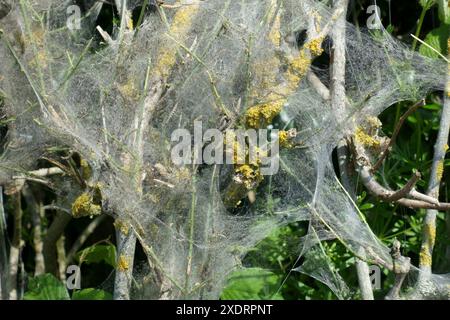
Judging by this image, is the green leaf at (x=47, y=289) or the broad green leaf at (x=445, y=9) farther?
the green leaf at (x=47, y=289)

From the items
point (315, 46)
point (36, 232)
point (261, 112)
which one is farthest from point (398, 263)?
point (36, 232)

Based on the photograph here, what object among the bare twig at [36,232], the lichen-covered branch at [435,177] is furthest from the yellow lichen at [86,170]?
the lichen-covered branch at [435,177]

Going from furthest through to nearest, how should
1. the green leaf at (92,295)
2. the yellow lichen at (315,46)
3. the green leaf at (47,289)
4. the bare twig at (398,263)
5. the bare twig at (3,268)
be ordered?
the bare twig at (3,268) < the green leaf at (47,289) < the green leaf at (92,295) < the yellow lichen at (315,46) < the bare twig at (398,263)

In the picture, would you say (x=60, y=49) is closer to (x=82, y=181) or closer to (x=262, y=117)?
(x=82, y=181)

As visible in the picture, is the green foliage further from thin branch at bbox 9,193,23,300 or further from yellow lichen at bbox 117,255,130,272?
thin branch at bbox 9,193,23,300

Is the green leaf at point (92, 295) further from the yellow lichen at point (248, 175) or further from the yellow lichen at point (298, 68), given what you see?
the yellow lichen at point (298, 68)

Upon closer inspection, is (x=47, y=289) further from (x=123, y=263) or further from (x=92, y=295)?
(x=123, y=263)

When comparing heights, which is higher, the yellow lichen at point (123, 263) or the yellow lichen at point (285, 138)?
the yellow lichen at point (285, 138)
